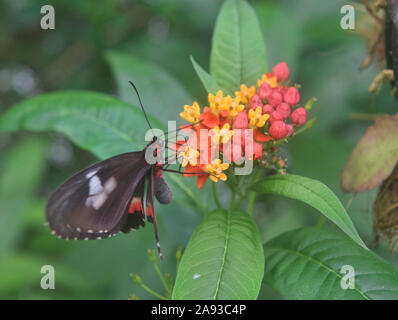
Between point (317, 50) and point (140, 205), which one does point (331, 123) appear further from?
point (140, 205)

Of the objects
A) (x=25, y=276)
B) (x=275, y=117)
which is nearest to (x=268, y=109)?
(x=275, y=117)

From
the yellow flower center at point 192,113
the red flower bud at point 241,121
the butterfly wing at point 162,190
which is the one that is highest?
the yellow flower center at point 192,113

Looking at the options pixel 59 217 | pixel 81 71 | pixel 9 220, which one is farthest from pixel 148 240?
pixel 81 71

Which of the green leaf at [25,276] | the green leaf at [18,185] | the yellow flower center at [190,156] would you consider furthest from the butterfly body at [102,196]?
the green leaf at [18,185]

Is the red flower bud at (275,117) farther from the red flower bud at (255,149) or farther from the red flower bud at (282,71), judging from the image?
the red flower bud at (282,71)

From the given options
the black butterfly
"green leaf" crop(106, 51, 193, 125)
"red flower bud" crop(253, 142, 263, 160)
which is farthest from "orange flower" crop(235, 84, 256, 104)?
"green leaf" crop(106, 51, 193, 125)

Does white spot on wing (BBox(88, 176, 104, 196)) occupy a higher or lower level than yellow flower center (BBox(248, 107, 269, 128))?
lower

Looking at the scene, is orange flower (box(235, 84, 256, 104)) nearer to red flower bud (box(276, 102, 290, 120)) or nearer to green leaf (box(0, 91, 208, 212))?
red flower bud (box(276, 102, 290, 120))

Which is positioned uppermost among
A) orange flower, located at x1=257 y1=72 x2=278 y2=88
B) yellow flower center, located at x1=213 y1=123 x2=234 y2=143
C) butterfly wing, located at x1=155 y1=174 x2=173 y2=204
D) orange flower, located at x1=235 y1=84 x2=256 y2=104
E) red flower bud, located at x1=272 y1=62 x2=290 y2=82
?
red flower bud, located at x1=272 y1=62 x2=290 y2=82
